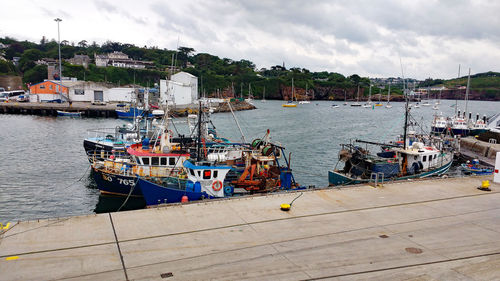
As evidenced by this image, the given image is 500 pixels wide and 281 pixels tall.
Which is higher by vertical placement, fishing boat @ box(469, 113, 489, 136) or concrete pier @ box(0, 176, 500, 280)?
fishing boat @ box(469, 113, 489, 136)

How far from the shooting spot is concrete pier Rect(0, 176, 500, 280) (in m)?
10.2

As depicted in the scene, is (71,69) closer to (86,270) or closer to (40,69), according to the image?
(40,69)

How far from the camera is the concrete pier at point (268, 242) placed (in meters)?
10.2

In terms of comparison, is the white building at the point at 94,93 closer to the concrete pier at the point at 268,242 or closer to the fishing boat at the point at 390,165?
the fishing boat at the point at 390,165

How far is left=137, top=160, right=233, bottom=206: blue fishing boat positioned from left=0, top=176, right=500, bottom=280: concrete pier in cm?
305

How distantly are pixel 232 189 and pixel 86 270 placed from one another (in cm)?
996

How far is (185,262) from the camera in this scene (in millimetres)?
10594

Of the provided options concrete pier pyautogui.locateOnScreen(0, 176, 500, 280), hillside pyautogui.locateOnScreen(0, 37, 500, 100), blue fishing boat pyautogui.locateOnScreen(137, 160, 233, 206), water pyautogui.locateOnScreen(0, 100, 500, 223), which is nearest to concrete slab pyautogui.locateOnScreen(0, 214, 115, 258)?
concrete pier pyautogui.locateOnScreen(0, 176, 500, 280)

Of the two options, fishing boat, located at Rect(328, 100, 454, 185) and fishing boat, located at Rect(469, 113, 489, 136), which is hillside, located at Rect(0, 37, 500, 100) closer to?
fishing boat, located at Rect(469, 113, 489, 136)

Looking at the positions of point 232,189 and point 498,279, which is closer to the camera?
point 498,279

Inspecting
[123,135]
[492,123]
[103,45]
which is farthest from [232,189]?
[103,45]

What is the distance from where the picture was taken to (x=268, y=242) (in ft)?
39.6

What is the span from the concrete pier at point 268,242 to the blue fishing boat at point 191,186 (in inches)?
120

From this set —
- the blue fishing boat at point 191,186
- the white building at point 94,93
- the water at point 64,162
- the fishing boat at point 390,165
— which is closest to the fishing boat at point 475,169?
the fishing boat at point 390,165
